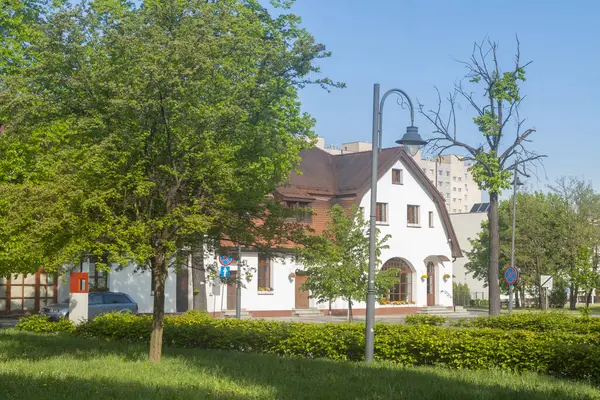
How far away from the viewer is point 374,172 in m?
17.6

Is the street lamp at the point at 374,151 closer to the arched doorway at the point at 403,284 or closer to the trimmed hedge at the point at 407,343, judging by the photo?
the trimmed hedge at the point at 407,343

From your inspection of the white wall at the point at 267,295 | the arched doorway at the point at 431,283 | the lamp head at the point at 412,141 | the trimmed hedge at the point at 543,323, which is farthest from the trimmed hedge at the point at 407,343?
the arched doorway at the point at 431,283

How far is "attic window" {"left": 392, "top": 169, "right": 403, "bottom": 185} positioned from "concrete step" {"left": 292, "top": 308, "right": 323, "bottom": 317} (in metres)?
10.3

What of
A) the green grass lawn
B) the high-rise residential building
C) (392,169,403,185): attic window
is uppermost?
the high-rise residential building

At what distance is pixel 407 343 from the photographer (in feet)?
57.0

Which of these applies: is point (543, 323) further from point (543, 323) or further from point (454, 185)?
point (454, 185)

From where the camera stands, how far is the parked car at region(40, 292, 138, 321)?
33.2 metres

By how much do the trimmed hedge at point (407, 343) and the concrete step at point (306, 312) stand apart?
76.2ft

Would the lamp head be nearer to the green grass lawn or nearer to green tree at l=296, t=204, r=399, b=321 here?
the green grass lawn

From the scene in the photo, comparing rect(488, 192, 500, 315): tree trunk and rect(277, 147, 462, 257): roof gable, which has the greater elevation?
rect(277, 147, 462, 257): roof gable

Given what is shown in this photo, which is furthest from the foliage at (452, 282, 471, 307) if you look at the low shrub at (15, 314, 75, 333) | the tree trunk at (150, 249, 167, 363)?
the tree trunk at (150, 249, 167, 363)

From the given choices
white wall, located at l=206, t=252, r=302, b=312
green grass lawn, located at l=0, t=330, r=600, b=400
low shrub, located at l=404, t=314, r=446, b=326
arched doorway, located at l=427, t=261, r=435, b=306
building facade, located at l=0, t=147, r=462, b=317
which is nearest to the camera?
green grass lawn, located at l=0, t=330, r=600, b=400

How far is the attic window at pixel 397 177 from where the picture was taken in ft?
172

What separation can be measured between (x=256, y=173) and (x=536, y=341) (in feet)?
21.2
